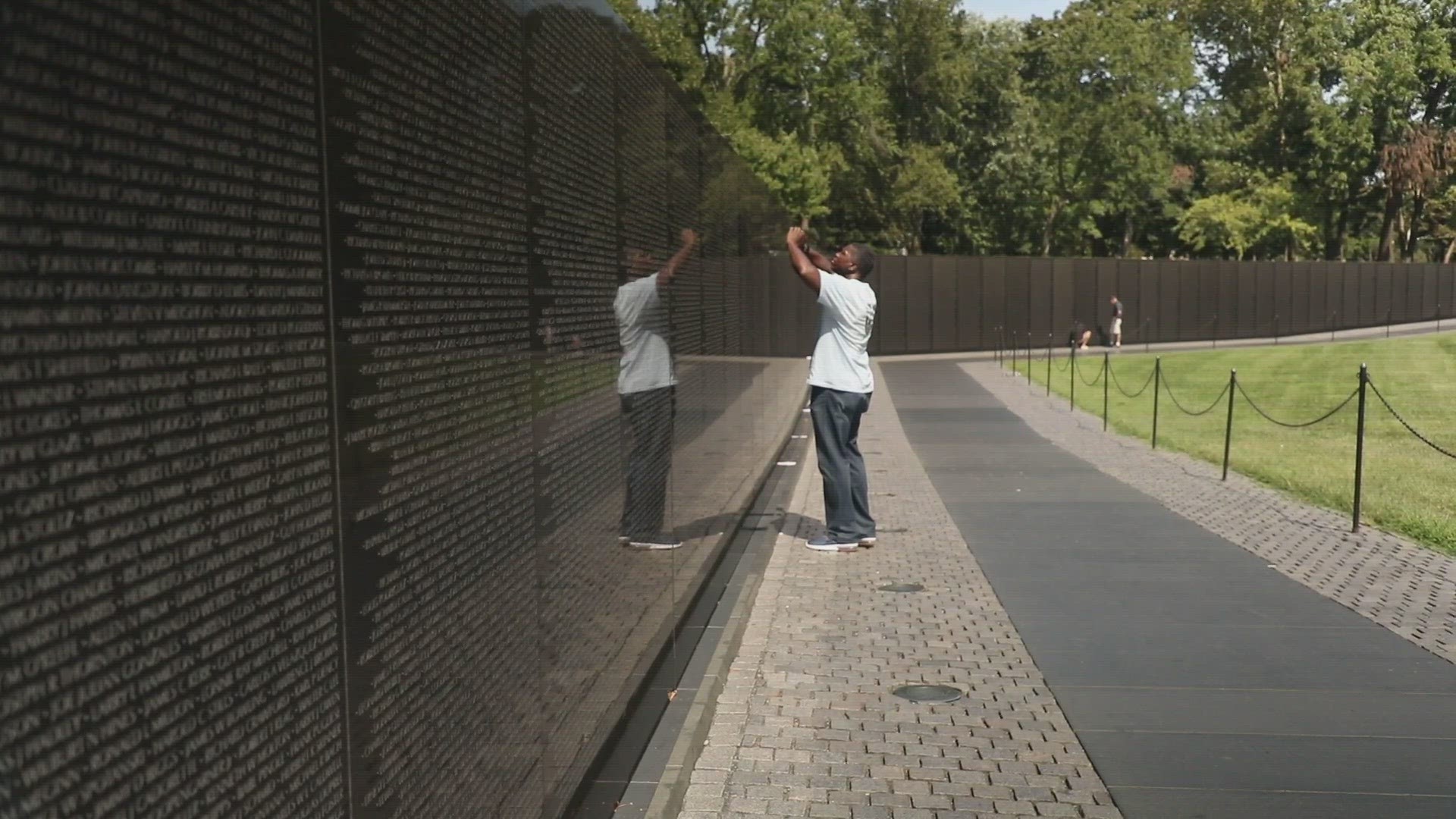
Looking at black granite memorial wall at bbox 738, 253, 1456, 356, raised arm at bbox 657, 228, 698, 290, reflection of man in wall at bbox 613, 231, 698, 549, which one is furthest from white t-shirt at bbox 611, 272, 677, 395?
black granite memorial wall at bbox 738, 253, 1456, 356

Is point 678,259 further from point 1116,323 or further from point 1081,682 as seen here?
point 1116,323

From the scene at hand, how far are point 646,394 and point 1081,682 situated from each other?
95.9 inches

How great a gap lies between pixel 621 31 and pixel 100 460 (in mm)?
4415

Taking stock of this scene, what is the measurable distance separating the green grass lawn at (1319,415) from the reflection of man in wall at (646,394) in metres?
6.41

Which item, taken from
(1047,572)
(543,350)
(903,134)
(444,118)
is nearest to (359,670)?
(444,118)

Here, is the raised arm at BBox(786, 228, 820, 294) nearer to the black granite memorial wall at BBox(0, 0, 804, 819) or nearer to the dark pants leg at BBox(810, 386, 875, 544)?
the dark pants leg at BBox(810, 386, 875, 544)

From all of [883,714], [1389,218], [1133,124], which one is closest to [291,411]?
[883,714]

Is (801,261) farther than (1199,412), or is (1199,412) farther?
(1199,412)

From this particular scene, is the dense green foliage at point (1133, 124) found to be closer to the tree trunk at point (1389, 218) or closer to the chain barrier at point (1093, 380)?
the tree trunk at point (1389, 218)

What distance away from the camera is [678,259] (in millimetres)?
7059

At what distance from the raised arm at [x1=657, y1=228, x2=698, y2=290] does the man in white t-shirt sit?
148 cm

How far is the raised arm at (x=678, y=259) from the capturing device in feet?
21.1

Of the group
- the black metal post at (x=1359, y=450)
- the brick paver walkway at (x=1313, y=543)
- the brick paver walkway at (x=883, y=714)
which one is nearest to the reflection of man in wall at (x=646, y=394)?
the brick paver walkway at (x=883, y=714)

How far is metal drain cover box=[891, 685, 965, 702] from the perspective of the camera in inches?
236
